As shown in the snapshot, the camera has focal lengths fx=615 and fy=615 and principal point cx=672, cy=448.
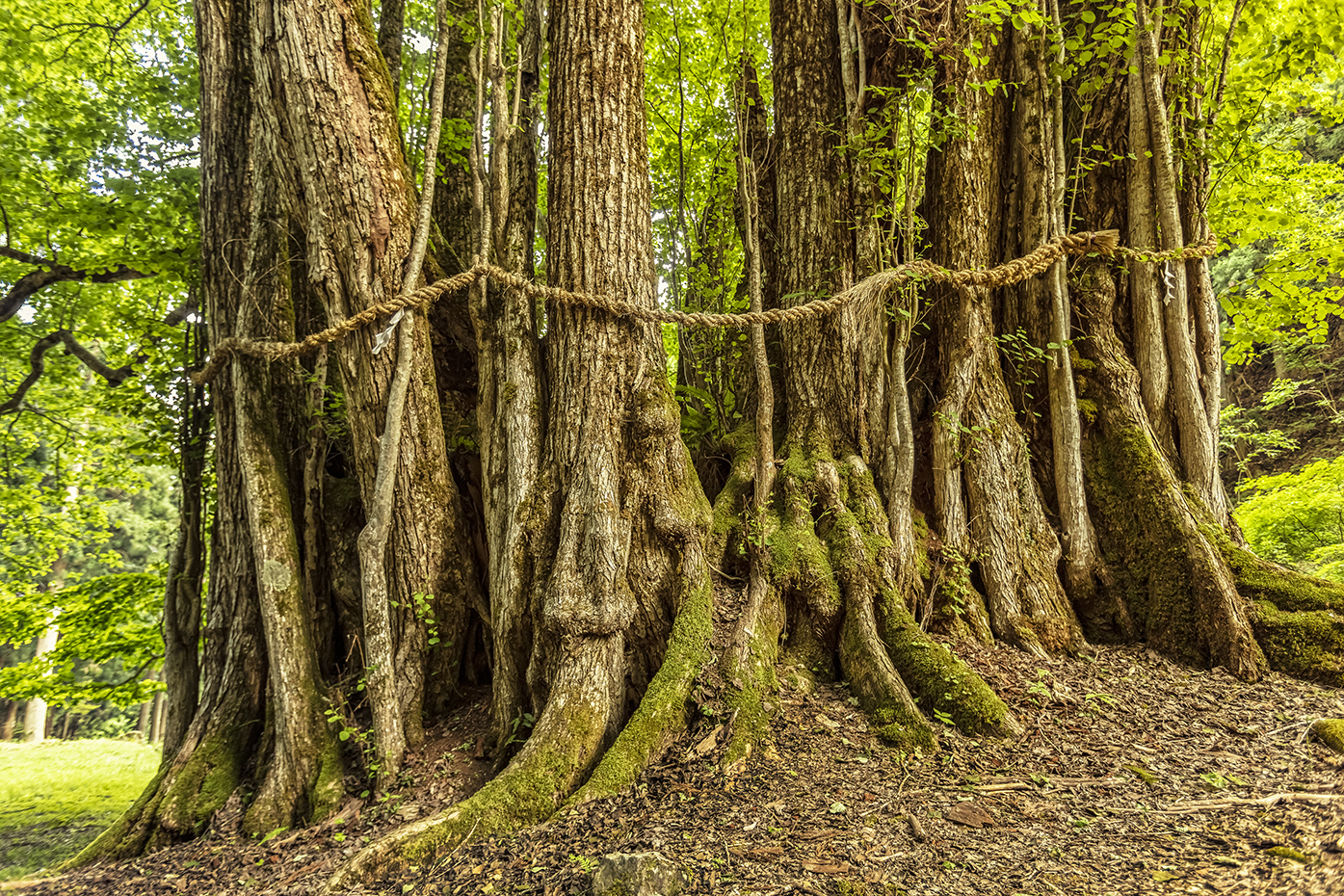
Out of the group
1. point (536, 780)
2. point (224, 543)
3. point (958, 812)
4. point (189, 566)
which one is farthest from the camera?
point (189, 566)

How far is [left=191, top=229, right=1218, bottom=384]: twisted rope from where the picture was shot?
314 cm

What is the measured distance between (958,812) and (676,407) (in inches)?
86.2

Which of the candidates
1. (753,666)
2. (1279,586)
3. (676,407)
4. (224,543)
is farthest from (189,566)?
(1279,586)

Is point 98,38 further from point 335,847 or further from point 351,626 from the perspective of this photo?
point 335,847

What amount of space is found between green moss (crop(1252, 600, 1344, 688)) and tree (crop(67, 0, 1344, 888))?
17 millimetres

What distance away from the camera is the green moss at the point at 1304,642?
10.3 ft

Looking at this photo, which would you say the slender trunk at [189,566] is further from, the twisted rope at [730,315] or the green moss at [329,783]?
the green moss at [329,783]

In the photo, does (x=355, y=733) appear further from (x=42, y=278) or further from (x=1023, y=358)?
(x=42, y=278)

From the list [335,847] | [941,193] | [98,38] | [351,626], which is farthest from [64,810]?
[941,193]

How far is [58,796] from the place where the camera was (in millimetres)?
6512

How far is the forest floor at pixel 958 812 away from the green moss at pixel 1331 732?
0.18ft

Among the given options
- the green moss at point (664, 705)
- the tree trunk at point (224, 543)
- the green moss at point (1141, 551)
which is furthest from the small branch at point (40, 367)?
the green moss at point (1141, 551)

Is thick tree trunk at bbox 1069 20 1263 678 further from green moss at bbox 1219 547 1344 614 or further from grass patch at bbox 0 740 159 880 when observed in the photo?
grass patch at bbox 0 740 159 880

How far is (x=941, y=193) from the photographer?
4.01 meters
